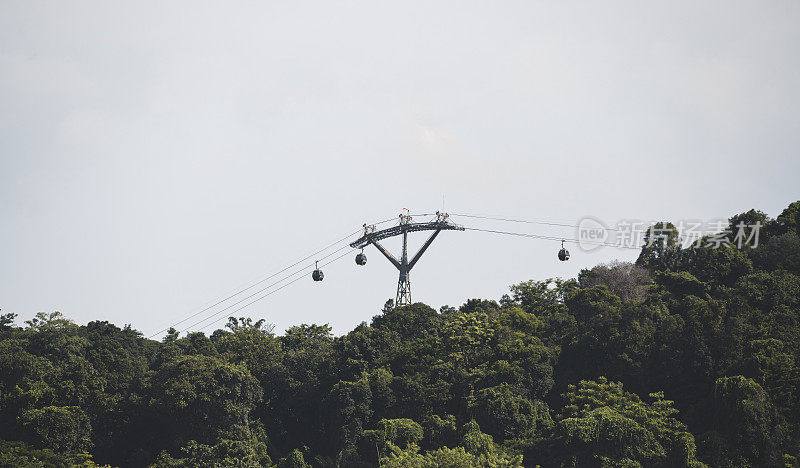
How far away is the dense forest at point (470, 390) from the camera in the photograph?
38.6 metres

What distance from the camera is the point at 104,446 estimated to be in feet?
145

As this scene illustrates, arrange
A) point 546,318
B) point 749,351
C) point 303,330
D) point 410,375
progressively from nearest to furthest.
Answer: point 749,351
point 410,375
point 546,318
point 303,330

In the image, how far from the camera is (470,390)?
150 ft

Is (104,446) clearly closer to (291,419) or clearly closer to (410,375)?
(291,419)

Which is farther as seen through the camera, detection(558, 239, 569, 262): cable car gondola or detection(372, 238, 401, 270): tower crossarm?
detection(372, 238, 401, 270): tower crossarm

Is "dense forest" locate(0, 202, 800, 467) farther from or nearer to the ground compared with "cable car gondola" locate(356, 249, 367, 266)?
nearer to the ground

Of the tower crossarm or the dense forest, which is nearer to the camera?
the dense forest

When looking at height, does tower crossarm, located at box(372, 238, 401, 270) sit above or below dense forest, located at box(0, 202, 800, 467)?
above

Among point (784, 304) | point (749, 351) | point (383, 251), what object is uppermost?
point (383, 251)

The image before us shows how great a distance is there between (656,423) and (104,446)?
27.6 m

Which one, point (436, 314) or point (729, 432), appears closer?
point (729, 432)

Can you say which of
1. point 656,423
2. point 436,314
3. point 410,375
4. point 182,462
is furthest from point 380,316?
point 656,423

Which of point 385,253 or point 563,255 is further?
point 385,253

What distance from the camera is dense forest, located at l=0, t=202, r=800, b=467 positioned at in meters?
38.6
